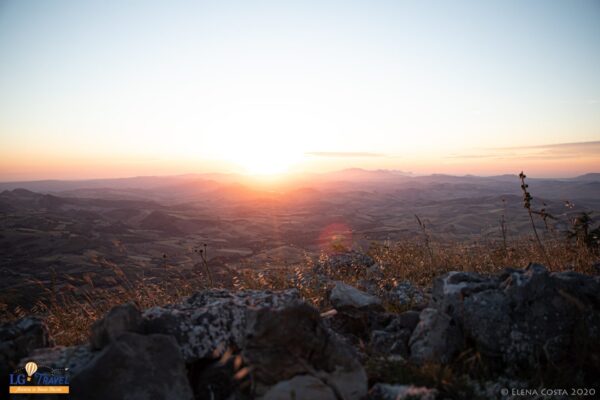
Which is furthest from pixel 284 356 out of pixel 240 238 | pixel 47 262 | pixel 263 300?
pixel 240 238

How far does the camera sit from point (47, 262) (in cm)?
3734

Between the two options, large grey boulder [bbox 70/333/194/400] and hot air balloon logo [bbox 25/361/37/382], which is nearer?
large grey boulder [bbox 70/333/194/400]

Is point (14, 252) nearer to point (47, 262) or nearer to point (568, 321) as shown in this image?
point (47, 262)

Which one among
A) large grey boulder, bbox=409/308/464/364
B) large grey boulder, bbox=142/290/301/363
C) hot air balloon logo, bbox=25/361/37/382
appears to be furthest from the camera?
large grey boulder, bbox=409/308/464/364

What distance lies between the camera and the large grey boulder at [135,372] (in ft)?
9.02

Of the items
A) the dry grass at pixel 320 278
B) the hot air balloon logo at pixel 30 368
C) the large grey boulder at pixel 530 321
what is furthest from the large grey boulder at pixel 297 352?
the dry grass at pixel 320 278

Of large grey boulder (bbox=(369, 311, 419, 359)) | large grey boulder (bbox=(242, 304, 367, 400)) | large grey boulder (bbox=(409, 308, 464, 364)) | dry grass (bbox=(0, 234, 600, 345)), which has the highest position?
large grey boulder (bbox=(242, 304, 367, 400))

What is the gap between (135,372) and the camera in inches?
113

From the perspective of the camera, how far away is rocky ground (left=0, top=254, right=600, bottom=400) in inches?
110

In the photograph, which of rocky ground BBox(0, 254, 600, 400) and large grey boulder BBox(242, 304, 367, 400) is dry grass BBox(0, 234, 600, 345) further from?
large grey boulder BBox(242, 304, 367, 400)

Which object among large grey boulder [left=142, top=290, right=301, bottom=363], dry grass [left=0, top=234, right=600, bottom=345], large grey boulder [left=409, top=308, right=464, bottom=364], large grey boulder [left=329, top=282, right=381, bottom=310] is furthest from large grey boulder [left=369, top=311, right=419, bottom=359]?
dry grass [left=0, top=234, right=600, bottom=345]

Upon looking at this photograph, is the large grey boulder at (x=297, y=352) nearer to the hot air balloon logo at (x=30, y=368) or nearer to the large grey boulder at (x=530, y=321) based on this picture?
the large grey boulder at (x=530, y=321)

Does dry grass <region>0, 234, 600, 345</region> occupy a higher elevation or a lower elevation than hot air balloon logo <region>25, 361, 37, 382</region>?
lower

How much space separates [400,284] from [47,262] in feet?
141
